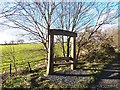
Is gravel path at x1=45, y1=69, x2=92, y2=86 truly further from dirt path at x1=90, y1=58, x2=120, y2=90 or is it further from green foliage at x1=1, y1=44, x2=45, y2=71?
green foliage at x1=1, y1=44, x2=45, y2=71

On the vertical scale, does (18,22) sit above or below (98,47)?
above

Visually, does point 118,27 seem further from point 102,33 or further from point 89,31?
point 89,31

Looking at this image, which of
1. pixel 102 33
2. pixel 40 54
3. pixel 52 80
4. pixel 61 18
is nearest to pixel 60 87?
pixel 52 80

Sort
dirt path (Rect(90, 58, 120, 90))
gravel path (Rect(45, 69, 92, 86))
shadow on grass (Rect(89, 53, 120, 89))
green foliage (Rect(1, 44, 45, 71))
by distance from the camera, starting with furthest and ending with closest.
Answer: green foliage (Rect(1, 44, 45, 71)) < gravel path (Rect(45, 69, 92, 86)) < shadow on grass (Rect(89, 53, 120, 89)) < dirt path (Rect(90, 58, 120, 90))

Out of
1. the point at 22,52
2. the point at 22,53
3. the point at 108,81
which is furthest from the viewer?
the point at 22,53

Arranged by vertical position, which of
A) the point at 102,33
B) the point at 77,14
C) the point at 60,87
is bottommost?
the point at 60,87

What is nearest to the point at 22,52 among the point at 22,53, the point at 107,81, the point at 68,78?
the point at 22,53

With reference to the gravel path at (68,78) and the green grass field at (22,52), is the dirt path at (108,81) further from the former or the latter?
the green grass field at (22,52)

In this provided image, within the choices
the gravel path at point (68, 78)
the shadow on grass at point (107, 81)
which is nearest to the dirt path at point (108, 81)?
the shadow on grass at point (107, 81)

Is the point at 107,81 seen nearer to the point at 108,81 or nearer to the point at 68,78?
the point at 108,81

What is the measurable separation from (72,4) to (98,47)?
3.98 metres

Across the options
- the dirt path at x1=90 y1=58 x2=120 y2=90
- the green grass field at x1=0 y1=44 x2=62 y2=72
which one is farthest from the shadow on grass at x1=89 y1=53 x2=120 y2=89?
the green grass field at x1=0 y1=44 x2=62 y2=72

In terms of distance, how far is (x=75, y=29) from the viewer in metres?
14.9

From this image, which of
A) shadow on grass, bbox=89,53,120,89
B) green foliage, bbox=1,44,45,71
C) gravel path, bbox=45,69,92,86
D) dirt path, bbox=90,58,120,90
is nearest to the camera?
dirt path, bbox=90,58,120,90
